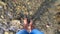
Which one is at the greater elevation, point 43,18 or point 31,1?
point 31,1

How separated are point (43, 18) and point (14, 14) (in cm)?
20

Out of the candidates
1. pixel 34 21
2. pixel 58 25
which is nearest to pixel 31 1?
pixel 34 21

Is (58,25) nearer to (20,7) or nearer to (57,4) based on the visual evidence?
(57,4)

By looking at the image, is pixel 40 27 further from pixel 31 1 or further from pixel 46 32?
pixel 31 1

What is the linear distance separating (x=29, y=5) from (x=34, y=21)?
0.12 meters

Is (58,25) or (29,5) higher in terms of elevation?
(29,5)

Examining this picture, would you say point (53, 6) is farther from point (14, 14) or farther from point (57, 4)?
point (14, 14)

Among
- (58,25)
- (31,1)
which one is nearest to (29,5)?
(31,1)

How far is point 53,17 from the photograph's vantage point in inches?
46.4

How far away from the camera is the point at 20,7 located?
1.19 meters

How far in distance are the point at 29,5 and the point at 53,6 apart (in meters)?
0.17

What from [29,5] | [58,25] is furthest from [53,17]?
[29,5]

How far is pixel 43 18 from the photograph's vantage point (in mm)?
1183

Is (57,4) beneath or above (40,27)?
A: above
